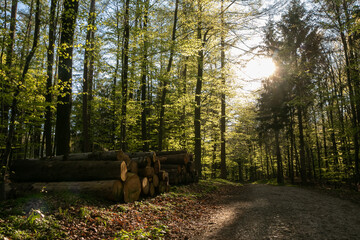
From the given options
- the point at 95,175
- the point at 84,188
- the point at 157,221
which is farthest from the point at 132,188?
the point at 157,221

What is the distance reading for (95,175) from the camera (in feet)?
23.5

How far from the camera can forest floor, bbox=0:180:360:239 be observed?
4176 mm

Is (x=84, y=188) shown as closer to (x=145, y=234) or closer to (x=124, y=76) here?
(x=145, y=234)

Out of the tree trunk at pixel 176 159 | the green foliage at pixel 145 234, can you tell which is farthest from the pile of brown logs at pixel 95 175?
the tree trunk at pixel 176 159

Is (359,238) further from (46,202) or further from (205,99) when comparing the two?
(205,99)

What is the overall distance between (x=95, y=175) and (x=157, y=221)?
2.75 m

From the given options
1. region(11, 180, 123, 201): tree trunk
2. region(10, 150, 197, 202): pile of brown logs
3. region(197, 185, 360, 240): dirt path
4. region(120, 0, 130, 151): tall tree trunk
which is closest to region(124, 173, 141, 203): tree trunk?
region(10, 150, 197, 202): pile of brown logs

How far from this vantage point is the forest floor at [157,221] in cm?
418

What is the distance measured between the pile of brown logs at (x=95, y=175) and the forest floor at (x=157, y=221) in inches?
17.1

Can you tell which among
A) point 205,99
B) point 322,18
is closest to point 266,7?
point 322,18

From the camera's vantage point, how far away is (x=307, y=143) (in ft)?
73.2

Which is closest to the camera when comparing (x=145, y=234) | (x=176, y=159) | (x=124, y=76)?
(x=145, y=234)

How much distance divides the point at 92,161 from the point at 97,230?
132 inches

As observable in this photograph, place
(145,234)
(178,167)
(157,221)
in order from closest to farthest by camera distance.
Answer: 1. (145,234)
2. (157,221)
3. (178,167)
